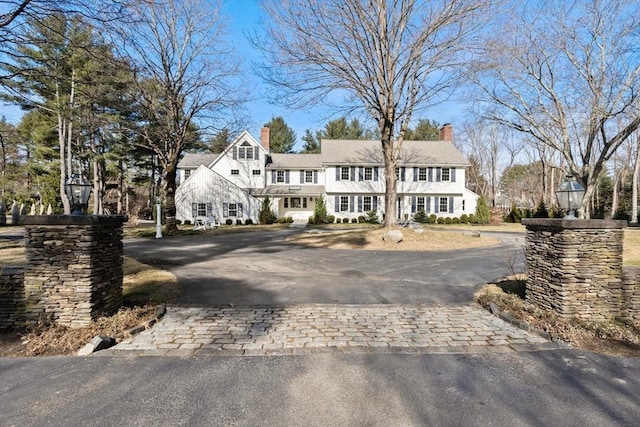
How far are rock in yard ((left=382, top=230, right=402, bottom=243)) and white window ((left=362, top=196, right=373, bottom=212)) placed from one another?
16.4 m

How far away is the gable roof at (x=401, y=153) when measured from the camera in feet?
100

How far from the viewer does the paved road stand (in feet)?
8.95

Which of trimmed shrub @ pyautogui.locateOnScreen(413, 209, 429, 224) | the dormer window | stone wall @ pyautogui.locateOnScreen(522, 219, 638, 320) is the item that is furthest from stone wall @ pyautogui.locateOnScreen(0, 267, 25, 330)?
the dormer window

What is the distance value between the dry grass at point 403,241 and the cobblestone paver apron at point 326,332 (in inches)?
314

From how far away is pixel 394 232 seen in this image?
46.9 feet

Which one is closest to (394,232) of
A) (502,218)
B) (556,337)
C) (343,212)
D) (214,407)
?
(556,337)

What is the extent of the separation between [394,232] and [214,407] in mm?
12156

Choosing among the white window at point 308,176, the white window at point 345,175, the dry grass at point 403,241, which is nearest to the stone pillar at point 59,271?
the dry grass at point 403,241

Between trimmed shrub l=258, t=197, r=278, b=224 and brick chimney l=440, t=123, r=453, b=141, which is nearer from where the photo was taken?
trimmed shrub l=258, t=197, r=278, b=224

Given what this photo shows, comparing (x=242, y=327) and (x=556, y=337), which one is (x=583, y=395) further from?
(x=242, y=327)

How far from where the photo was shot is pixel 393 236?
1416cm

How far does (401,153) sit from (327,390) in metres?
30.6

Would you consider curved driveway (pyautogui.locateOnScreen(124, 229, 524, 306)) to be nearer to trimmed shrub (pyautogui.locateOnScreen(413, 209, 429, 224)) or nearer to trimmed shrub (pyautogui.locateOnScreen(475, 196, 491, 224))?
trimmed shrub (pyautogui.locateOnScreen(413, 209, 429, 224))

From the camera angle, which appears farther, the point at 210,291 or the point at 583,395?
the point at 210,291
